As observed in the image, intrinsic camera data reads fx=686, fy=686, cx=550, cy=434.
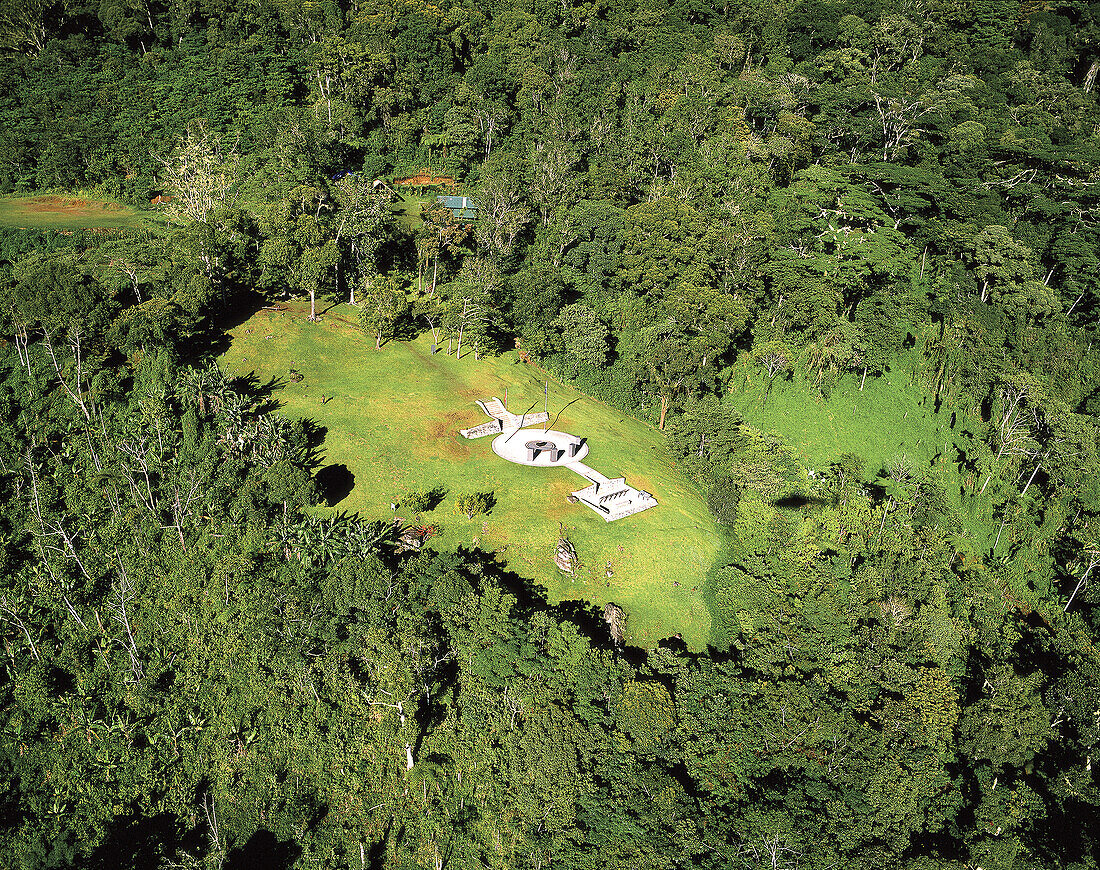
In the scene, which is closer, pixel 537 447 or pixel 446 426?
pixel 537 447

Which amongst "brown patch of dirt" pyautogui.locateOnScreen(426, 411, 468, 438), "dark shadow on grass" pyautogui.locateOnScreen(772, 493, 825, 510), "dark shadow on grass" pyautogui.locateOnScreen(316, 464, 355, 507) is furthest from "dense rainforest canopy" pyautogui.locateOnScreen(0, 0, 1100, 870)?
"brown patch of dirt" pyautogui.locateOnScreen(426, 411, 468, 438)

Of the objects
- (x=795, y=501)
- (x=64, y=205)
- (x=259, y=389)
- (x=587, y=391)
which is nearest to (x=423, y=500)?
(x=259, y=389)

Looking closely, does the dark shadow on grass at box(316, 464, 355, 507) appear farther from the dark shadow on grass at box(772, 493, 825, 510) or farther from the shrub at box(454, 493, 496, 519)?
the dark shadow on grass at box(772, 493, 825, 510)

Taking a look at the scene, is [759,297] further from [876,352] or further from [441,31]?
[441,31]

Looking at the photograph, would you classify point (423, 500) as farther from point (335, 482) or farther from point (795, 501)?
point (795, 501)

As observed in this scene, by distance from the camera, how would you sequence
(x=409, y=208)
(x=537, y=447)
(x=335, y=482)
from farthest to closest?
(x=409, y=208) → (x=537, y=447) → (x=335, y=482)

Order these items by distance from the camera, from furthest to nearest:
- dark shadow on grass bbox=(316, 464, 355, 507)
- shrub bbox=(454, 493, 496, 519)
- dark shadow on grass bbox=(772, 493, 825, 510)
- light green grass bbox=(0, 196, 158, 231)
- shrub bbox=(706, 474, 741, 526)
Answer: light green grass bbox=(0, 196, 158, 231)
dark shadow on grass bbox=(772, 493, 825, 510)
shrub bbox=(706, 474, 741, 526)
dark shadow on grass bbox=(316, 464, 355, 507)
shrub bbox=(454, 493, 496, 519)
